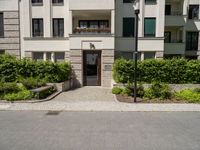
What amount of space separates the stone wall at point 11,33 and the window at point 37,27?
60.6 inches

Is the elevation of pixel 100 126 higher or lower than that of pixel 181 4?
lower

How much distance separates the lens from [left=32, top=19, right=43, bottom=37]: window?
18.5 metres

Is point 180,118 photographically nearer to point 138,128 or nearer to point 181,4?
point 138,128

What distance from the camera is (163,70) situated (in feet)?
45.8

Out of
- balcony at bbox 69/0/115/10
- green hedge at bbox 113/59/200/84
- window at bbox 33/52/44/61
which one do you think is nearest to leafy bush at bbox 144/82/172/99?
green hedge at bbox 113/59/200/84

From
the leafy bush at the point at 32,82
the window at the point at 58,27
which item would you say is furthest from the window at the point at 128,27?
the leafy bush at the point at 32,82

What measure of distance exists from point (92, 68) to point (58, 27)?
5.14 m

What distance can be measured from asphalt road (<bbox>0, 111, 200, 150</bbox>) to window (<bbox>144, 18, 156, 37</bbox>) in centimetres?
1096

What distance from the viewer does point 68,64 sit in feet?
54.0

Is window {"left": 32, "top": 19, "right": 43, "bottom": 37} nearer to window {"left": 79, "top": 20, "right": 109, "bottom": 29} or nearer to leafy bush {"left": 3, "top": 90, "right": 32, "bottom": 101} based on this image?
window {"left": 79, "top": 20, "right": 109, "bottom": 29}

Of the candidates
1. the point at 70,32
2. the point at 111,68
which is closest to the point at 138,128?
the point at 111,68

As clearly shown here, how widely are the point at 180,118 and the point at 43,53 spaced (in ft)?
46.1

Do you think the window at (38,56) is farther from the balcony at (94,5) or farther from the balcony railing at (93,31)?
the balcony at (94,5)

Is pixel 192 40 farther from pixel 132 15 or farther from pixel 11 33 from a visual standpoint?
pixel 11 33
